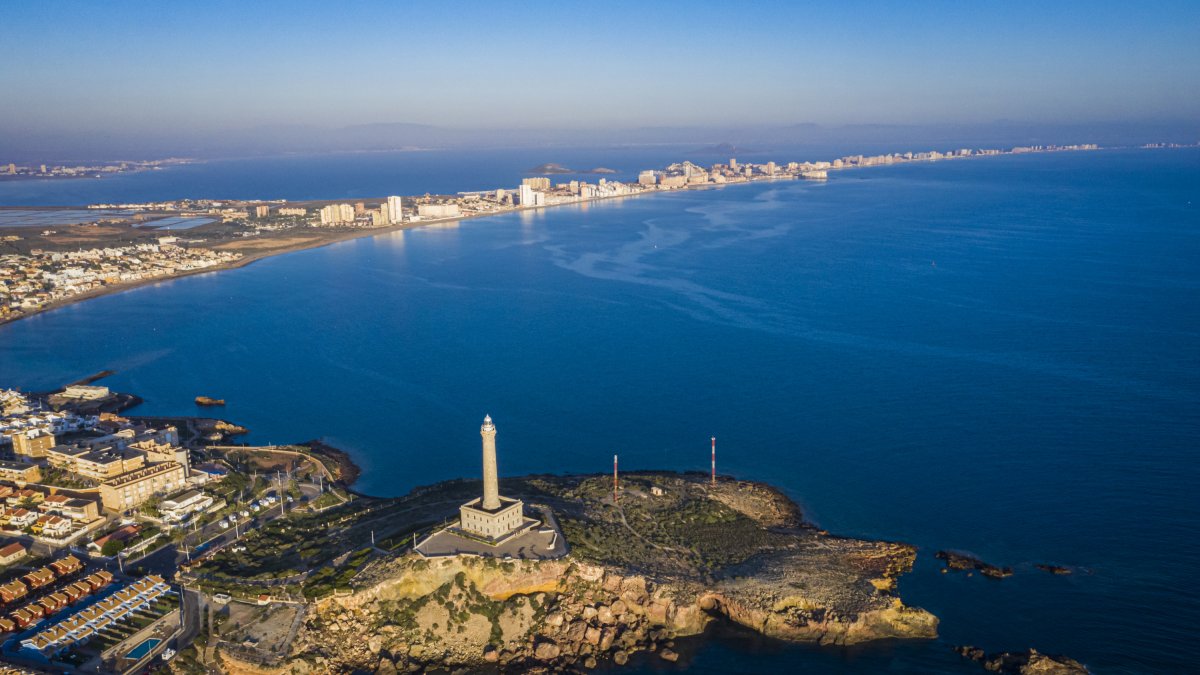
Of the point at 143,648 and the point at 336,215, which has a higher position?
the point at 336,215

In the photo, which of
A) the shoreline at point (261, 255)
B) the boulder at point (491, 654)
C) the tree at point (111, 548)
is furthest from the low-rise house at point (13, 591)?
the shoreline at point (261, 255)

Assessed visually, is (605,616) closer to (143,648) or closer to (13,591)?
(143,648)

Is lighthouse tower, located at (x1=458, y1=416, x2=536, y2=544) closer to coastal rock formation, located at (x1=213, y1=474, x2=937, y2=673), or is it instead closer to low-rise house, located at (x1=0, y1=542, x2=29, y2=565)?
coastal rock formation, located at (x1=213, y1=474, x2=937, y2=673)

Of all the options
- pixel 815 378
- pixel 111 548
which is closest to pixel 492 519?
pixel 111 548

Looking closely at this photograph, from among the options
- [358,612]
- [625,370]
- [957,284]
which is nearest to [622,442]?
[625,370]

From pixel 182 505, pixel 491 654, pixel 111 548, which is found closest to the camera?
pixel 491 654

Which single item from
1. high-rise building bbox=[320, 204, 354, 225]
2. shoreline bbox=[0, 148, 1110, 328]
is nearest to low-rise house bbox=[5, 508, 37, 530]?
shoreline bbox=[0, 148, 1110, 328]
